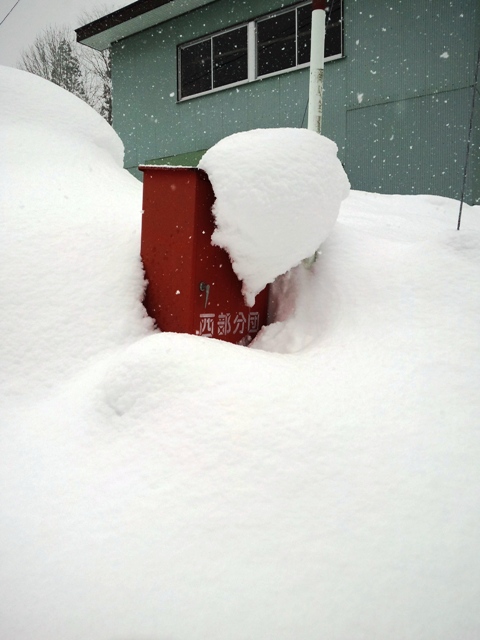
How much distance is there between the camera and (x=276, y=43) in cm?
754

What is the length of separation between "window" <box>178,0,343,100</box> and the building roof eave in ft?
1.81

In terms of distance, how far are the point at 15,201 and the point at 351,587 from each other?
2736 millimetres

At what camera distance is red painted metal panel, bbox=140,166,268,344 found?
2.50 m

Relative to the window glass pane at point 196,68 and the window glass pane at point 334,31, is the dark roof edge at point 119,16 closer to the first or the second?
the window glass pane at point 196,68

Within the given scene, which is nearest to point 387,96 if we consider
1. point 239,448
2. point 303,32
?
point 303,32

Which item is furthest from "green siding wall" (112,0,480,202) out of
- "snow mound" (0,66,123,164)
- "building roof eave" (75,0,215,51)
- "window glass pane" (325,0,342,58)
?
"snow mound" (0,66,123,164)

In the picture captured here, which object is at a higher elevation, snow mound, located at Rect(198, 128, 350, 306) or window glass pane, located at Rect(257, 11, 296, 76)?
window glass pane, located at Rect(257, 11, 296, 76)

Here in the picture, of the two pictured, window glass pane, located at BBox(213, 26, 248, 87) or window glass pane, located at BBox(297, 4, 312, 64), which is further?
window glass pane, located at BBox(213, 26, 248, 87)

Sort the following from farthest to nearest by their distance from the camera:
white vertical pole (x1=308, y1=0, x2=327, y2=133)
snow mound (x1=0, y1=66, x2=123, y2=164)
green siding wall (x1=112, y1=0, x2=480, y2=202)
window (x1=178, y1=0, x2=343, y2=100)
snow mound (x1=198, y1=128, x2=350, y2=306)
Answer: window (x1=178, y1=0, x2=343, y2=100) → green siding wall (x1=112, y1=0, x2=480, y2=202) → snow mound (x1=0, y1=66, x2=123, y2=164) → white vertical pole (x1=308, y1=0, x2=327, y2=133) → snow mound (x1=198, y1=128, x2=350, y2=306)

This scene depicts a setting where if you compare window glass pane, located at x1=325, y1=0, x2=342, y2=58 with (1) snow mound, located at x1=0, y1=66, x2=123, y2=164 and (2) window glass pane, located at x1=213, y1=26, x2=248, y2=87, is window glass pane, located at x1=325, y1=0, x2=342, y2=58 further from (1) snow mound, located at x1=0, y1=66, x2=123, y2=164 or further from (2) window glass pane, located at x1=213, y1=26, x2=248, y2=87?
(1) snow mound, located at x1=0, y1=66, x2=123, y2=164

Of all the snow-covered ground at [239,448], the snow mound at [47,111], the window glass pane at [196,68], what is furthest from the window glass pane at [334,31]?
the snow-covered ground at [239,448]

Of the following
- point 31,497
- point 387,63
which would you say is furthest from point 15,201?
point 387,63

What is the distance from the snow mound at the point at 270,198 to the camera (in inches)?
97.2

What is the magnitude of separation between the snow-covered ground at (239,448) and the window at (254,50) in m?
5.20
